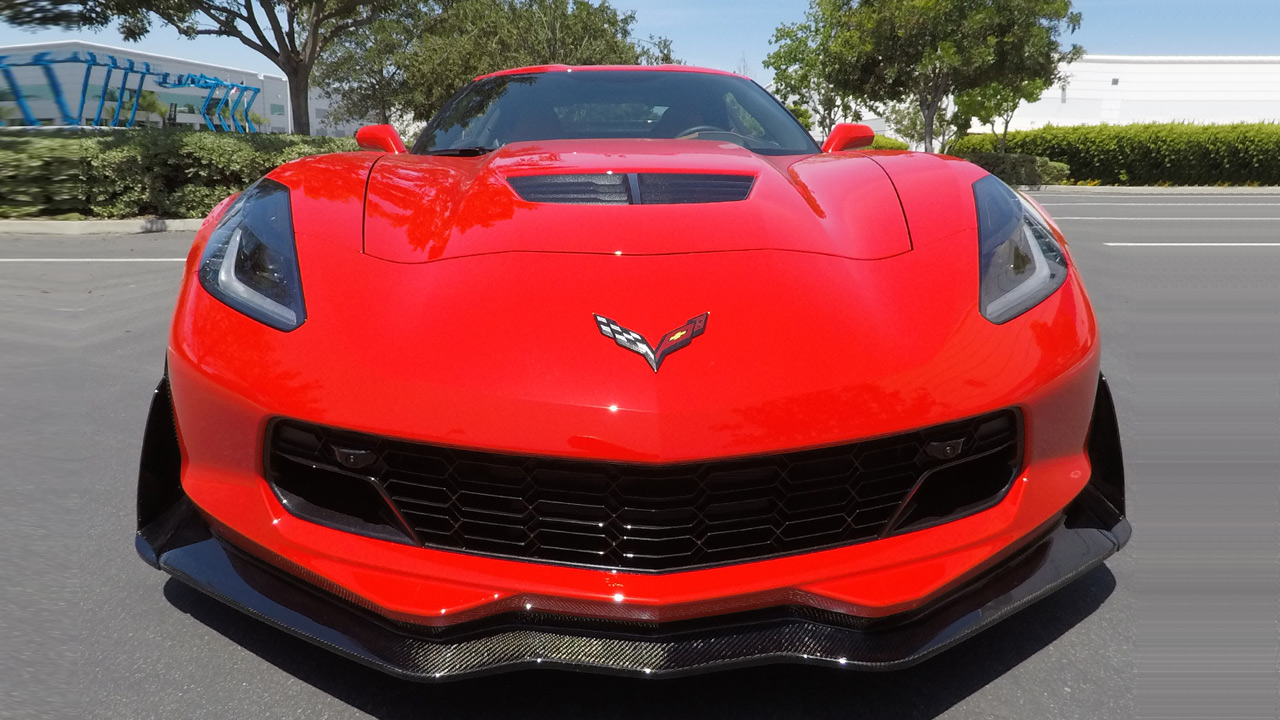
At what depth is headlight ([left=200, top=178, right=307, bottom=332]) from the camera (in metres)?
1.60

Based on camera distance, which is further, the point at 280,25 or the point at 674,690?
the point at 280,25

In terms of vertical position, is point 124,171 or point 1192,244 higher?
point 1192,244

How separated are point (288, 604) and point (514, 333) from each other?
2.00 feet

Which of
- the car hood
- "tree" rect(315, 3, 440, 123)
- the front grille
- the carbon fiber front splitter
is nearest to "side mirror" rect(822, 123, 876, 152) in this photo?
the car hood

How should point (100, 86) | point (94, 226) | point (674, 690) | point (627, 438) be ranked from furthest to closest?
point (100, 86) → point (94, 226) → point (674, 690) → point (627, 438)

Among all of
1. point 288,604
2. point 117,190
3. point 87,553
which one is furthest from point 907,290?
point 117,190

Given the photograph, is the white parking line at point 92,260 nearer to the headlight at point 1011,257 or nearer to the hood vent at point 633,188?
the hood vent at point 633,188

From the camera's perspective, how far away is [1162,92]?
62938mm

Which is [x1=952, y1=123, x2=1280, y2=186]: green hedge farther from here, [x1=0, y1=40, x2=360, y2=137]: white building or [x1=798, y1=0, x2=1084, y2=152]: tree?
[x1=0, y1=40, x2=360, y2=137]: white building

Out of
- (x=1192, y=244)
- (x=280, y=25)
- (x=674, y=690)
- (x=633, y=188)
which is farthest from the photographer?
(x=280, y=25)

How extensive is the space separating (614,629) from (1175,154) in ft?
88.0

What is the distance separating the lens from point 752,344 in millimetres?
1456

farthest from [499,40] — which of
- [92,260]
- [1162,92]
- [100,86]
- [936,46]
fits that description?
[1162,92]

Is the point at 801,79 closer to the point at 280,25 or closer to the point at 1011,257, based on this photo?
the point at 280,25
